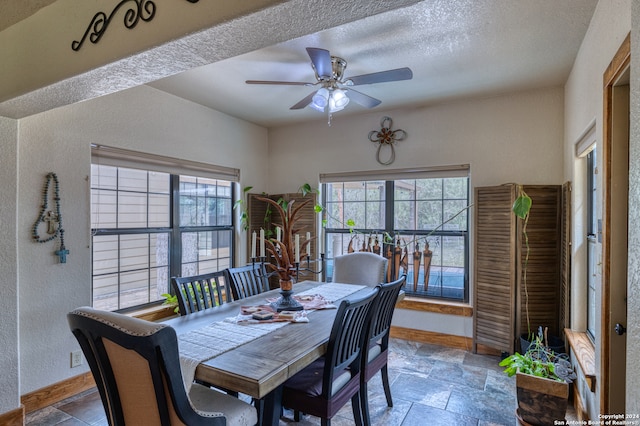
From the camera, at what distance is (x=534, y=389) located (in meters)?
2.11

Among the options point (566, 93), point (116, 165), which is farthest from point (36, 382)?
point (566, 93)

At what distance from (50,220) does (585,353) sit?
12.6 feet

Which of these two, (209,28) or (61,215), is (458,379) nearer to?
(209,28)

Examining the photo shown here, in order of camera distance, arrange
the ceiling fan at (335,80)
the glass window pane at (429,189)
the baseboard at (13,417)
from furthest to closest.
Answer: the glass window pane at (429,189) < the ceiling fan at (335,80) < the baseboard at (13,417)

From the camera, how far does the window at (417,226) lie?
389cm

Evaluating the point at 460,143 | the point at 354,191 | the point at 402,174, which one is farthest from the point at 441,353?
the point at 460,143

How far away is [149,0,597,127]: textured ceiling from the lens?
6.99 ft

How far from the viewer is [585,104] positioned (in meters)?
2.37

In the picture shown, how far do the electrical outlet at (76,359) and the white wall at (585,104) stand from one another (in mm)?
3504

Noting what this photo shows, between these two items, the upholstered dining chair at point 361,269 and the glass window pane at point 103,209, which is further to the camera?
the upholstered dining chair at point 361,269

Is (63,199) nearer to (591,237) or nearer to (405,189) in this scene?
(405,189)

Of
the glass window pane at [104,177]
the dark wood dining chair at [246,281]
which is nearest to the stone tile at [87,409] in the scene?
the dark wood dining chair at [246,281]

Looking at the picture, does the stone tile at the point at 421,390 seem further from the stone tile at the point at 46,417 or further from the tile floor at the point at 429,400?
the stone tile at the point at 46,417

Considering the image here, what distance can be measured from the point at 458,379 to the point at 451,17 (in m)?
2.77
